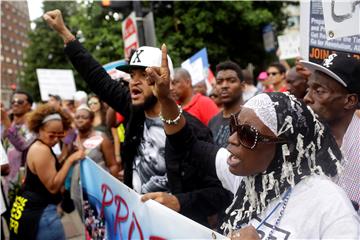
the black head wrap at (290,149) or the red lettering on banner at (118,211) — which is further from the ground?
the black head wrap at (290,149)

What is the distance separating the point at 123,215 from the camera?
2.50 meters

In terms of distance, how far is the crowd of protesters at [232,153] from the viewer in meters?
1.62

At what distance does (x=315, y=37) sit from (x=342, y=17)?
71 centimetres

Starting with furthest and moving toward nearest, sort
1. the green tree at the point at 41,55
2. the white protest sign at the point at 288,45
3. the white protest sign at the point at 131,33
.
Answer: the green tree at the point at 41,55, the white protest sign at the point at 288,45, the white protest sign at the point at 131,33

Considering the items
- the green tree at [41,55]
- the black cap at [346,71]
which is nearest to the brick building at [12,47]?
the green tree at [41,55]

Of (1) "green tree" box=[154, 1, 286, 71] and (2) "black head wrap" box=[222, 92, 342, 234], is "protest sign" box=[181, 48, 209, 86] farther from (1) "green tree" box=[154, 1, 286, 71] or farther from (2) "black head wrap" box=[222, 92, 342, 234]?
(1) "green tree" box=[154, 1, 286, 71]

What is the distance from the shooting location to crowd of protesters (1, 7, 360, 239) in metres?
1.62

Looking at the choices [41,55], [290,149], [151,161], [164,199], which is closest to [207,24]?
[151,161]

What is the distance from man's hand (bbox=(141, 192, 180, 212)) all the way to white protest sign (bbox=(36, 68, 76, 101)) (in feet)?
27.5

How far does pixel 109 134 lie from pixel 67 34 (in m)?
3.01

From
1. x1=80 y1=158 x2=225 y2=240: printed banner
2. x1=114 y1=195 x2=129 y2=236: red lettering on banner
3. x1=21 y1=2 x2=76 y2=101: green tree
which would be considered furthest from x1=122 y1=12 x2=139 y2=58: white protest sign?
x1=21 y1=2 x2=76 y2=101: green tree

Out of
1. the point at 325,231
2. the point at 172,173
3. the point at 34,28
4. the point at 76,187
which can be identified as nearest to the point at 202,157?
the point at 172,173

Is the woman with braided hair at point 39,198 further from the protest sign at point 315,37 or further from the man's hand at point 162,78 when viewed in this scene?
the protest sign at point 315,37

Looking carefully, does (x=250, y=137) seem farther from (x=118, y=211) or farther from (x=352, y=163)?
(x=118, y=211)
